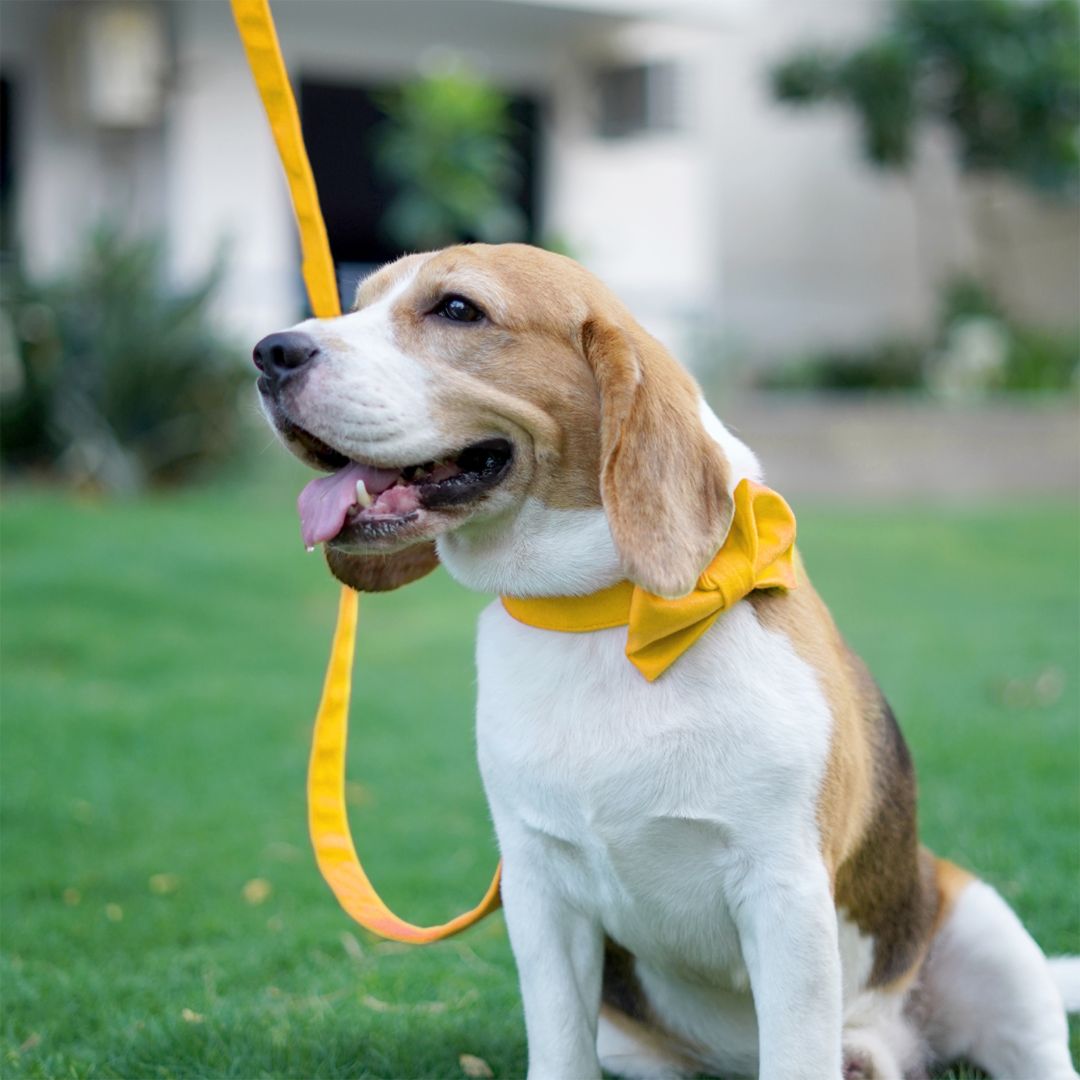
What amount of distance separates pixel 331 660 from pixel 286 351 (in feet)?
3.61

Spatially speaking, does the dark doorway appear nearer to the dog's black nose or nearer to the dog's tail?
the dog's tail

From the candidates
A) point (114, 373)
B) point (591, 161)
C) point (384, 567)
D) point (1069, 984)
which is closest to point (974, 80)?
point (591, 161)

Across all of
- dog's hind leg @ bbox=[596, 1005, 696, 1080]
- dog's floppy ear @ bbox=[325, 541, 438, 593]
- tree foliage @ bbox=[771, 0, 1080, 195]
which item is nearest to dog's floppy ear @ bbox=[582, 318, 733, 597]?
dog's floppy ear @ bbox=[325, 541, 438, 593]

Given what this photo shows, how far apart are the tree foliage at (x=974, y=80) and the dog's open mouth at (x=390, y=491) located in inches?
603

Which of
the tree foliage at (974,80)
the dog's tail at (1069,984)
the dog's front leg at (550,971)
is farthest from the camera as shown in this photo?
the tree foliage at (974,80)

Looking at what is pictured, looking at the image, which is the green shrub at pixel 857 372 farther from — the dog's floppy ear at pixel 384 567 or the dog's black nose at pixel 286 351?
the dog's black nose at pixel 286 351

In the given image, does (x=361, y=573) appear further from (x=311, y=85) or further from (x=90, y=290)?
(x=311, y=85)

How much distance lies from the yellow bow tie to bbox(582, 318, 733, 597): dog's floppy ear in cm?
6

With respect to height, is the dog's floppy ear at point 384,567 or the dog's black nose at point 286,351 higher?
the dog's black nose at point 286,351

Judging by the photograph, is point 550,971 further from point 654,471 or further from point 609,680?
point 654,471

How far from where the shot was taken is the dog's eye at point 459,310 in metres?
2.93

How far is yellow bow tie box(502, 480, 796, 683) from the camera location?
269 centimetres

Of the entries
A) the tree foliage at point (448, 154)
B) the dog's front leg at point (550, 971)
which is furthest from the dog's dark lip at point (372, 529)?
the tree foliage at point (448, 154)

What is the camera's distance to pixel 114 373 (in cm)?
1210
